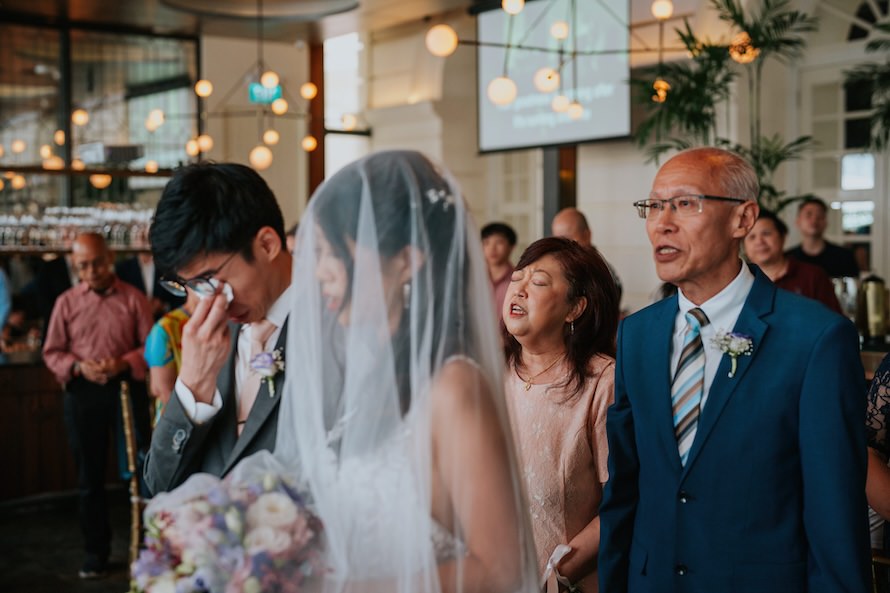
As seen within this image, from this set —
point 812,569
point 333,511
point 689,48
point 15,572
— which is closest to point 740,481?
point 812,569

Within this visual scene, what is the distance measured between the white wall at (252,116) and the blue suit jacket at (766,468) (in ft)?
35.6

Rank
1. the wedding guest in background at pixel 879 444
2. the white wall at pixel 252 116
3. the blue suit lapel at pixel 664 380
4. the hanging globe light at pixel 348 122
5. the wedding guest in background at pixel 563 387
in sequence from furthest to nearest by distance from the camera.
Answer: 1. the hanging globe light at pixel 348 122
2. the white wall at pixel 252 116
3. the wedding guest in background at pixel 563 387
4. the wedding guest in background at pixel 879 444
5. the blue suit lapel at pixel 664 380

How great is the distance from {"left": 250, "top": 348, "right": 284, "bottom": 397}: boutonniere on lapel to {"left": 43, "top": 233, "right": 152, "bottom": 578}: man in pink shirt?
168 inches

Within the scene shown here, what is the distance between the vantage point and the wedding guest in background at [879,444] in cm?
269

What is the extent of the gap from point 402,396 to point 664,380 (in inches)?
33.8

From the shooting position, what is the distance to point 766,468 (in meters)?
2.24

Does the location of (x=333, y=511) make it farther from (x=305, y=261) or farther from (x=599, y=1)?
(x=599, y=1)

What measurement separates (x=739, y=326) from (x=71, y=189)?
10552 millimetres

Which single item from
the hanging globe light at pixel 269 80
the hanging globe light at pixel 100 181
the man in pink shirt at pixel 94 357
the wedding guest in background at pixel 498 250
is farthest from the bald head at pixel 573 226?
the hanging globe light at pixel 100 181

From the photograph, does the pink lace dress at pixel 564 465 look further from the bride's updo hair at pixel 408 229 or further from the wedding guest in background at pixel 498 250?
the wedding guest in background at pixel 498 250

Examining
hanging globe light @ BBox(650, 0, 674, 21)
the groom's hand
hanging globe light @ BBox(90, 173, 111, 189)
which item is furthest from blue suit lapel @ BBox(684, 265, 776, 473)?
hanging globe light @ BBox(90, 173, 111, 189)

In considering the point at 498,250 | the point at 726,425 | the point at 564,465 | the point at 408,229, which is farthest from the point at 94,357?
the point at 408,229

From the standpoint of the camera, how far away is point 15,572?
617cm

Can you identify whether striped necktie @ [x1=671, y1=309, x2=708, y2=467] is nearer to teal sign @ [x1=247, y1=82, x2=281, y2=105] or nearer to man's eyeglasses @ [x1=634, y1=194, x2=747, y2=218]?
man's eyeglasses @ [x1=634, y1=194, x2=747, y2=218]
